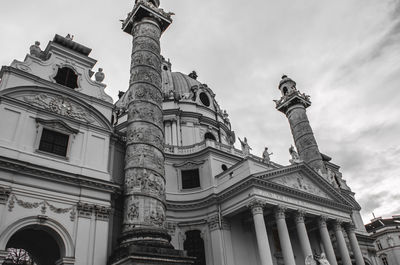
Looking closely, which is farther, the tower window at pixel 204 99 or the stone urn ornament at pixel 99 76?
the tower window at pixel 204 99

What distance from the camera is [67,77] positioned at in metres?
18.5

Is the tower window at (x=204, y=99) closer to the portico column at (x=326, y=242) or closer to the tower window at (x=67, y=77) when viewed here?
the portico column at (x=326, y=242)

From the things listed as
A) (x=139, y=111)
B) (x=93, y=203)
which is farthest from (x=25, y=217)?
(x=139, y=111)

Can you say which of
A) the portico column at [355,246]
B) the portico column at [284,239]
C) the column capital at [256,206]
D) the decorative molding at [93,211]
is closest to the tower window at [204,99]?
the portico column at [284,239]

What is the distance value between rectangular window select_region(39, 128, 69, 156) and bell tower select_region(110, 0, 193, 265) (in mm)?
3345

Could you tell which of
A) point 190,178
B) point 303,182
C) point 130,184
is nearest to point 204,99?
point 190,178

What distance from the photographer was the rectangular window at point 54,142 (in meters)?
16.0

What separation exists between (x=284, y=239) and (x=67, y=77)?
1523 centimetres

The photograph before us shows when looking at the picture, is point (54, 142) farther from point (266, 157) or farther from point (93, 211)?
point (266, 157)

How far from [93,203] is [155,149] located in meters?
3.94

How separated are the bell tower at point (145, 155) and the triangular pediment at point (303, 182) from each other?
7254mm

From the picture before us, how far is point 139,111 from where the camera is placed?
642 inches

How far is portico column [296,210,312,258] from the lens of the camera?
19.6 metres

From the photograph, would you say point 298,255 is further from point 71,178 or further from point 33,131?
point 33,131
